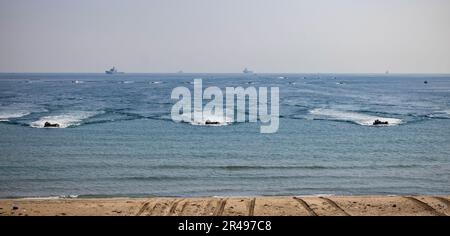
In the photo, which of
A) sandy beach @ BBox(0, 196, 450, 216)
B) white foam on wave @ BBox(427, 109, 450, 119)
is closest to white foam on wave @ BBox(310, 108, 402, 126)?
white foam on wave @ BBox(427, 109, 450, 119)

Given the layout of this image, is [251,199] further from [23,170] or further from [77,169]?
[23,170]

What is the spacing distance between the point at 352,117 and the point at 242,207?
37548 mm

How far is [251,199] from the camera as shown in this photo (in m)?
17.9

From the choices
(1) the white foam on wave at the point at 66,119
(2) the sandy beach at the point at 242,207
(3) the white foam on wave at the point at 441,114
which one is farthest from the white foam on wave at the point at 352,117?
(2) the sandy beach at the point at 242,207

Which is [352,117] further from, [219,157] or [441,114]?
[219,157]

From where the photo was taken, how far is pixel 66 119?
4866cm

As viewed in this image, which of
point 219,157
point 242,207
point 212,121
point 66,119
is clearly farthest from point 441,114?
point 242,207

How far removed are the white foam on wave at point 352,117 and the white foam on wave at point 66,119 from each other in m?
26.4

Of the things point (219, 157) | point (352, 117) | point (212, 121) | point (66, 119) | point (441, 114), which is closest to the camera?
point (219, 157)

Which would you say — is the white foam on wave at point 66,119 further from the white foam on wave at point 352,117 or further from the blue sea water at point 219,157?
the white foam on wave at point 352,117

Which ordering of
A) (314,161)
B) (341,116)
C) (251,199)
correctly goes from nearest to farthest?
(251,199)
(314,161)
(341,116)

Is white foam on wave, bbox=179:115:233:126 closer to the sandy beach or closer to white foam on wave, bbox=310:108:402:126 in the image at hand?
white foam on wave, bbox=310:108:402:126
